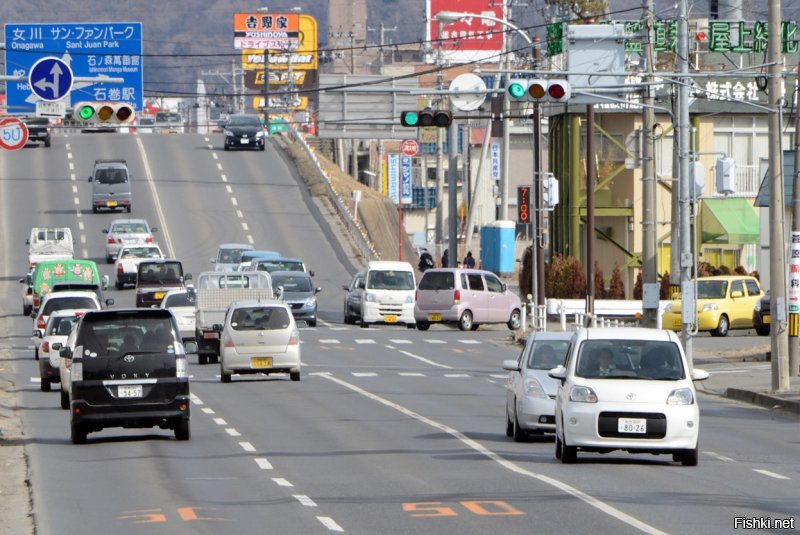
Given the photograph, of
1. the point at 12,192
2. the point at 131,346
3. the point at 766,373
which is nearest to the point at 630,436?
the point at 131,346

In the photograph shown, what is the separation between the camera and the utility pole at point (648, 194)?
36156 mm

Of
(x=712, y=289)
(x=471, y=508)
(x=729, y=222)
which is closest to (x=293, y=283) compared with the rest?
(x=712, y=289)

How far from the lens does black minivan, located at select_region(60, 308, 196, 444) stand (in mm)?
21703

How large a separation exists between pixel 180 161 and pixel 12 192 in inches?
519

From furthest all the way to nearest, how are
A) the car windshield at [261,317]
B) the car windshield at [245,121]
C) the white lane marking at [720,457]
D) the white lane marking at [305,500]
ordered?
the car windshield at [245,121] → the car windshield at [261,317] → the white lane marking at [720,457] → the white lane marking at [305,500]

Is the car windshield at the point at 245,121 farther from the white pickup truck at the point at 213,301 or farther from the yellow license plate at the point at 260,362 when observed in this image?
the yellow license plate at the point at 260,362

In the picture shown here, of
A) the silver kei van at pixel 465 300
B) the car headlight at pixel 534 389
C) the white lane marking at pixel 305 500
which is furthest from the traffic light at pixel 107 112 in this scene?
the white lane marking at pixel 305 500

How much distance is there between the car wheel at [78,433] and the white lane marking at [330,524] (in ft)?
26.7

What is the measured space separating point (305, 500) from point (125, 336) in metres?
6.73

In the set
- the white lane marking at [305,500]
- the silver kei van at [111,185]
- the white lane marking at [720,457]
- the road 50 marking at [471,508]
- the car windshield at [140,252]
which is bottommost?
the white lane marking at [720,457]

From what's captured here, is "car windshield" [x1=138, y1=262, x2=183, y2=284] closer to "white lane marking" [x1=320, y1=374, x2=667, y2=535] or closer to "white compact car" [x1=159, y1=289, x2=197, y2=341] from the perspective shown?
"white compact car" [x1=159, y1=289, x2=197, y2=341]

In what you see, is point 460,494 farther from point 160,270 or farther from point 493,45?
point 493,45

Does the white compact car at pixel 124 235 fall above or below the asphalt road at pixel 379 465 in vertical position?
above

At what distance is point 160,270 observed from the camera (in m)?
50.8
